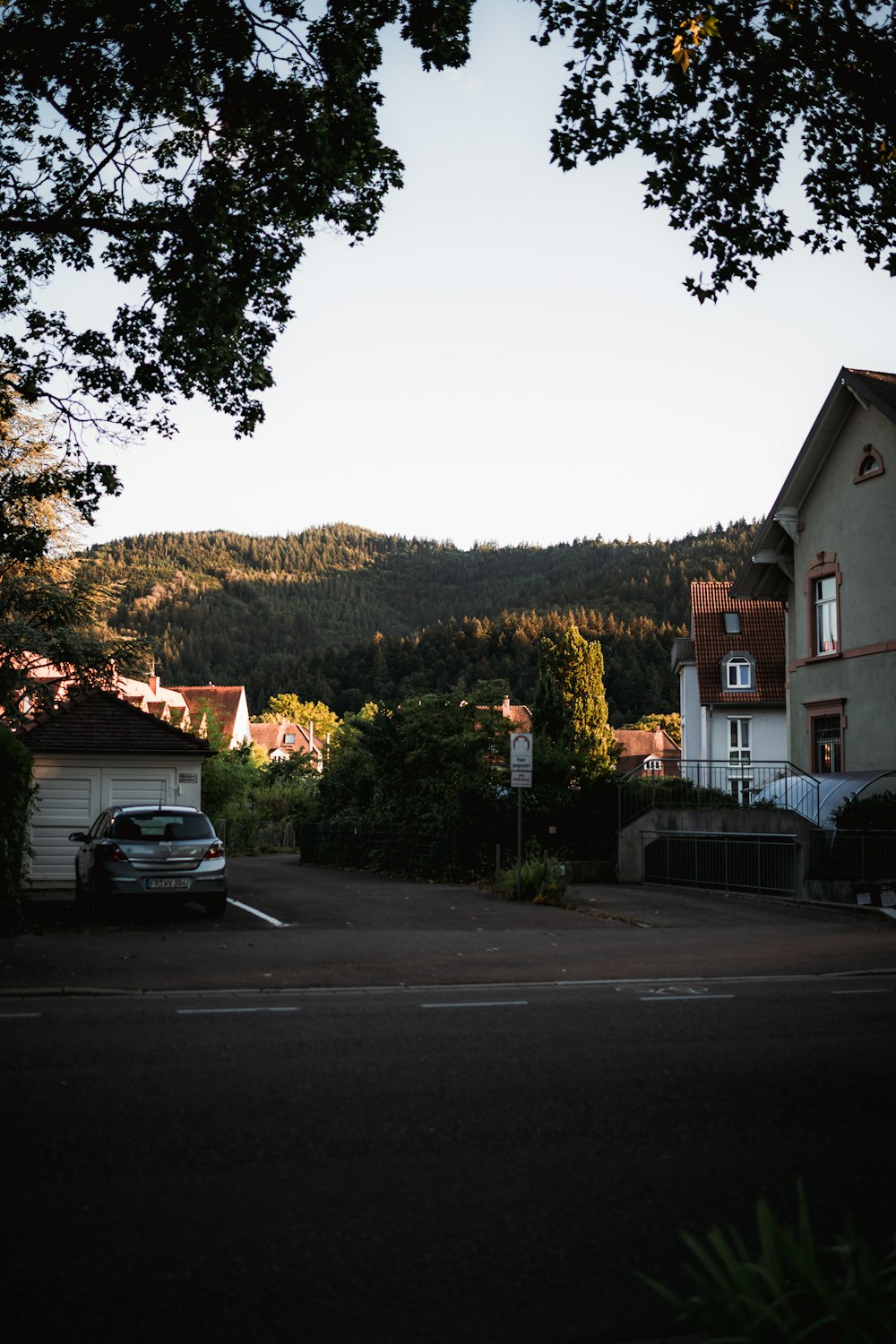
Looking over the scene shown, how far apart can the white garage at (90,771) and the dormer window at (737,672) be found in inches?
1144

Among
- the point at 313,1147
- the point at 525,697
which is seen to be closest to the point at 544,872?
the point at 313,1147

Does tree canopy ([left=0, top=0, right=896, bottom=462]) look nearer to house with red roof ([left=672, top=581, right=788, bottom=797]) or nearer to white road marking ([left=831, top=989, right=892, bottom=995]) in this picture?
white road marking ([left=831, top=989, right=892, bottom=995])

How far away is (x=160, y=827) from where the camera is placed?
18781 mm

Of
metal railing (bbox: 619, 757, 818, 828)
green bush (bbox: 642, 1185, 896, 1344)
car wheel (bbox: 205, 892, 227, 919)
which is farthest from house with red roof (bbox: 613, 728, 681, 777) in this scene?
green bush (bbox: 642, 1185, 896, 1344)

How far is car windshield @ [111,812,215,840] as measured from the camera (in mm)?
18609

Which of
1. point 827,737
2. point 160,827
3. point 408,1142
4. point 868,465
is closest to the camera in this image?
point 408,1142

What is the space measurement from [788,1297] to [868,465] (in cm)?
2836

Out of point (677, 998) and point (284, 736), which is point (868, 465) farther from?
point (284, 736)

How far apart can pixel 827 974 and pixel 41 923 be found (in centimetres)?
1093

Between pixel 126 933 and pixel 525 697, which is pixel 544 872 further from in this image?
pixel 525 697

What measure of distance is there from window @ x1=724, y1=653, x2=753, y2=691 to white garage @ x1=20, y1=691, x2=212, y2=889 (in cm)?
2909

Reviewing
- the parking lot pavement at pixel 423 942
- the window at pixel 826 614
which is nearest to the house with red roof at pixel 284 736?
the window at pixel 826 614

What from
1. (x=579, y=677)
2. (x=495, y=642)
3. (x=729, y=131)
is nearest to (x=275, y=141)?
(x=729, y=131)

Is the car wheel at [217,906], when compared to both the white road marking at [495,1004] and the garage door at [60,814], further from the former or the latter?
the garage door at [60,814]
